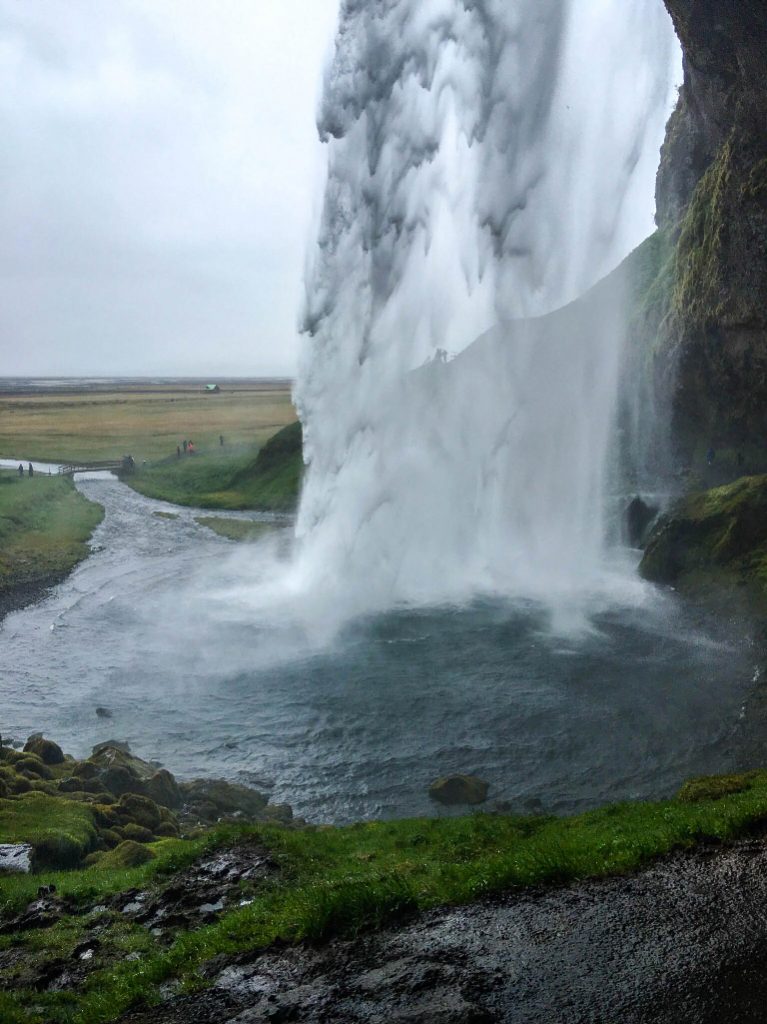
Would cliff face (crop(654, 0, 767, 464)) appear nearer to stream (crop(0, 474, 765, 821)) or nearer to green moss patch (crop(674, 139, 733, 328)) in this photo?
green moss patch (crop(674, 139, 733, 328))

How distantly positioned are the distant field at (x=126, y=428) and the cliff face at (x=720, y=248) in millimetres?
50301

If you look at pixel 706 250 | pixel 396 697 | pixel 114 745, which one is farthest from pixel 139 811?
pixel 706 250

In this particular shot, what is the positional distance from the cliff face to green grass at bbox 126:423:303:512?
38.5 metres

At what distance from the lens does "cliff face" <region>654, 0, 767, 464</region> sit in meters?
43.6

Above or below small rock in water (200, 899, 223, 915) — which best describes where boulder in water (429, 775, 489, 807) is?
below

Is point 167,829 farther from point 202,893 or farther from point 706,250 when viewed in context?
point 706,250

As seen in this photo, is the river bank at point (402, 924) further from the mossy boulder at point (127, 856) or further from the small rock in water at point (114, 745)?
the small rock in water at point (114, 745)

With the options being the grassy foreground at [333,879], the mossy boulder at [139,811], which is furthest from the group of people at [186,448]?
the grassy foreground at [333,879]

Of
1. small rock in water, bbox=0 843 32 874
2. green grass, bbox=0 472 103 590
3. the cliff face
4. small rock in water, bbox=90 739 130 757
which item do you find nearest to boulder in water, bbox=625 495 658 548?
the cliff face

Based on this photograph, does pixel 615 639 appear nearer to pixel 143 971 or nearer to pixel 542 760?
pixel 542 760

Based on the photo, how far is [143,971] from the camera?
12000mm

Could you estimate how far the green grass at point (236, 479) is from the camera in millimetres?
85000

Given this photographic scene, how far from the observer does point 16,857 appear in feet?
61.6

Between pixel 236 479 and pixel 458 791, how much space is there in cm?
7339
